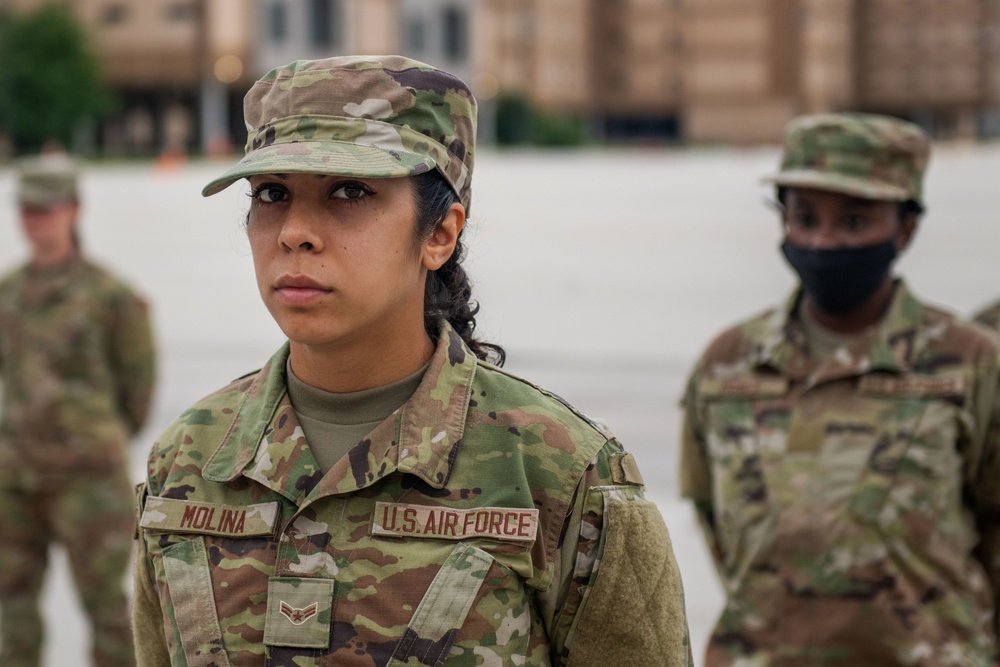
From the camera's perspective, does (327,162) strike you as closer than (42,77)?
Yes

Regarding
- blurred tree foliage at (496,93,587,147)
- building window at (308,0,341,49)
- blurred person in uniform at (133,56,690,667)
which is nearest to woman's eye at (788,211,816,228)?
Result: blurred person in uniform at (133,56,690,667)

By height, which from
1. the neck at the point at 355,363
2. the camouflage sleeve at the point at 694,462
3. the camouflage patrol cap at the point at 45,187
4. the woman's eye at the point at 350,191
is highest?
the woman's eye at the point at 350,191

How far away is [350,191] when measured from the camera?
195cm

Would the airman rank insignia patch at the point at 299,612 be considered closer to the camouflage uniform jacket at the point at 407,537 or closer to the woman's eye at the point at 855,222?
the camouflage uniform jacket at the point at 407,537

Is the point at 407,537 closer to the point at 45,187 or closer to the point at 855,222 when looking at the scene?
the point at 855,222

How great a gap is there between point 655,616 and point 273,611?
1.71 feet

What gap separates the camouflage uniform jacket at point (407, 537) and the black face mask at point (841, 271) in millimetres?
1729

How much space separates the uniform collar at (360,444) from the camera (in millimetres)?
1983

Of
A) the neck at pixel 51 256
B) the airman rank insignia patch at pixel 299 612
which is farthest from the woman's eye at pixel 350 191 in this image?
the neck at pixel 51 256

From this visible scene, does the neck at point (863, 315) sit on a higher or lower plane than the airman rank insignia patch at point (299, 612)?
lower

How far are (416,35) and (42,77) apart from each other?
67.0 feet

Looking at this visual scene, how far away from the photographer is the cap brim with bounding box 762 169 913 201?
148 inches

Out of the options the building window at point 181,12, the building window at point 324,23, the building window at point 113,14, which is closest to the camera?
the building window at point 181,12

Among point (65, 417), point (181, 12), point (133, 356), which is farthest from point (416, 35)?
point (65, 417)
